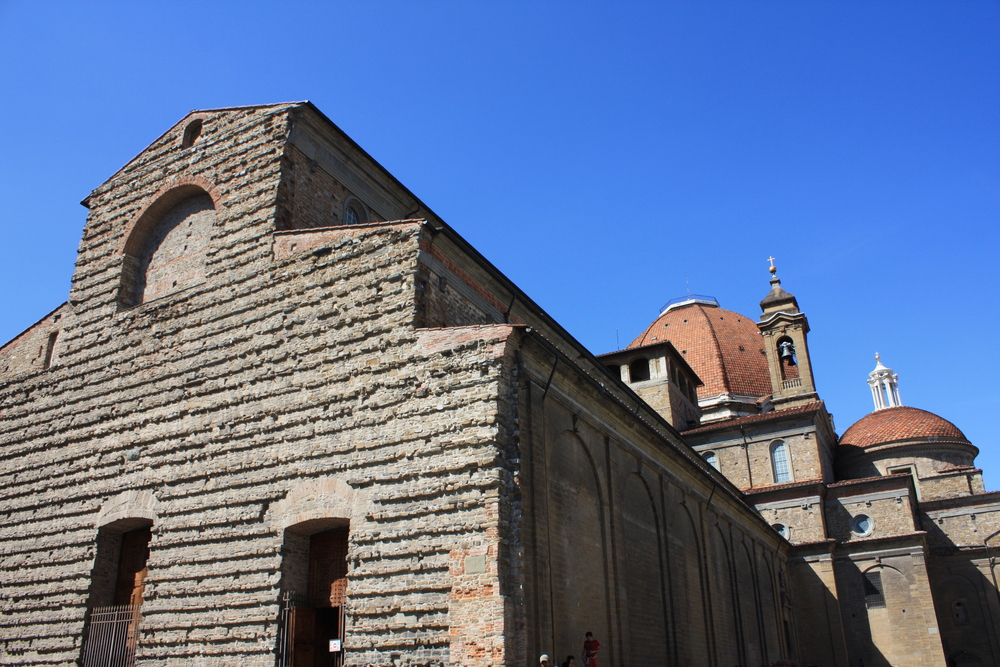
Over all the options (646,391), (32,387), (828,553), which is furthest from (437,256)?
(828,553)

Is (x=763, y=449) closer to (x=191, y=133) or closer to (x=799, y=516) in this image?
(x=799, y=516)

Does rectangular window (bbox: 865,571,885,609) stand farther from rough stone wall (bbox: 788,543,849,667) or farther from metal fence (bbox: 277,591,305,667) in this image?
metal fence (bbox: 277,591,305,667)

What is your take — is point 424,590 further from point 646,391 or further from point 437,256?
point 646,391

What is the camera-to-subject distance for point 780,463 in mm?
34656

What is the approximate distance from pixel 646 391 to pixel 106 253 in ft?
76.2

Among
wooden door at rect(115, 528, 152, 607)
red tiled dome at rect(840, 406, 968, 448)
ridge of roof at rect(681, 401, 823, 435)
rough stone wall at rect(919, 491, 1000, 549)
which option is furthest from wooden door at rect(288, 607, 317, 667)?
red tiled dome at rect(840, 406, 968, 448)

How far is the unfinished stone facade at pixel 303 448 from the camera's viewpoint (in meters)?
11.8

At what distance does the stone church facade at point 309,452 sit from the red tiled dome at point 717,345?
74.8 ft

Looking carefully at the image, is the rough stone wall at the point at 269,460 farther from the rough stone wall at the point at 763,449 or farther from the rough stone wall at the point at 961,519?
the rough stone wall at the point at 961,519

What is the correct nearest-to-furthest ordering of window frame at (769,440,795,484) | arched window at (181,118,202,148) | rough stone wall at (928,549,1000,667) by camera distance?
arched window at (181,118,202,148) → rough stone wall at (928,549,1000,667) → window frame at (769,440,795,484)

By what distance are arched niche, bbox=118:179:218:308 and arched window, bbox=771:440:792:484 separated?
86.9 feet

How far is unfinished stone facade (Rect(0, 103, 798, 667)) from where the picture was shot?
38.6ft

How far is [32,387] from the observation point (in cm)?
1753

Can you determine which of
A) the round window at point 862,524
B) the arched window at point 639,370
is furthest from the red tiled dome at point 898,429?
the arched window at point 639,370
